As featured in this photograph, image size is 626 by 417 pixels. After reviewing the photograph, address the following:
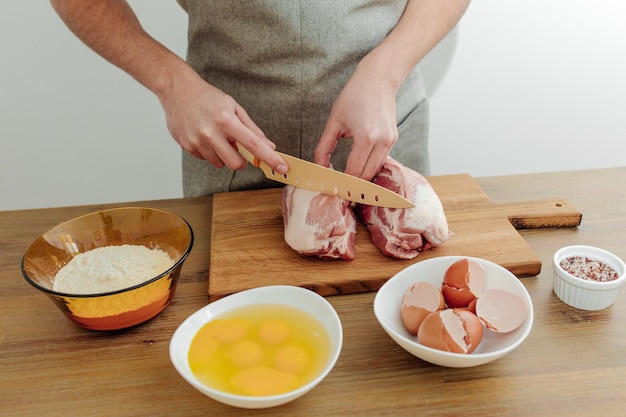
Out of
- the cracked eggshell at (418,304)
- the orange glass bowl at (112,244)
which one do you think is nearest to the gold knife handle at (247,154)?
the orange glass bowl at (112,244)

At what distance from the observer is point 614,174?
159 cm

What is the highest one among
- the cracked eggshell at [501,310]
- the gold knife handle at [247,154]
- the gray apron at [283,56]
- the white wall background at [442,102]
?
the gray apron at [283,56]

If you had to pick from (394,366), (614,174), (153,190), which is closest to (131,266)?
(394,366)

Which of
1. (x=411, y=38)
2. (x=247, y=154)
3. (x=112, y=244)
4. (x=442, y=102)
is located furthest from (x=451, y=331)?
(x=442, y=102)

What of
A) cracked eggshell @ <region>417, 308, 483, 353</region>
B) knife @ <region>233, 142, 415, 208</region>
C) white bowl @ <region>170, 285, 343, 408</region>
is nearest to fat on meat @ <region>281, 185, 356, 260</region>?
knife @ <region>233, 142, 415, 208</region>

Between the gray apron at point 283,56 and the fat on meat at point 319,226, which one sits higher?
the gray apron at point 283,56

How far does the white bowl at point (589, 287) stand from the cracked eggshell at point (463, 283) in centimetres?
20

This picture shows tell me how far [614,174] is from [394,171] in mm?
747

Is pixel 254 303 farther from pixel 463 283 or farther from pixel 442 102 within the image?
pixel 442 102

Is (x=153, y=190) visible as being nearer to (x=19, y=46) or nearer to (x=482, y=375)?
(x=19, y=46)

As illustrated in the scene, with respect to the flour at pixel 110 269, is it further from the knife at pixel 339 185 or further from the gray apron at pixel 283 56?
the gray apron at pixel 283 56

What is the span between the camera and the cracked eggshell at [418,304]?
3.04 ft

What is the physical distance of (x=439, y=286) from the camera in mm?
1064

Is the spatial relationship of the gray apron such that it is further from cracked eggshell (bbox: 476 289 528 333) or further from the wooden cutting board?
cracked eggshell (bbox: 476 289 528 333)
